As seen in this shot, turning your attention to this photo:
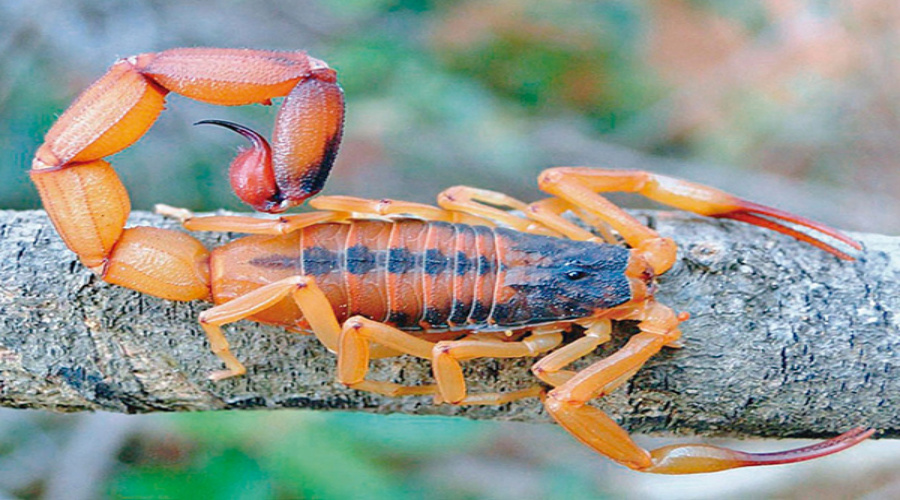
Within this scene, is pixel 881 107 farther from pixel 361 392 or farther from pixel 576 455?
pixel 361 392

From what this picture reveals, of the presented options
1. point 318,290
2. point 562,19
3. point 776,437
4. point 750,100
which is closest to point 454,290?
point 318,290

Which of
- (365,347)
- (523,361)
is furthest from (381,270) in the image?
(523,361)

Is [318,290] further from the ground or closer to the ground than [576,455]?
further from the ground

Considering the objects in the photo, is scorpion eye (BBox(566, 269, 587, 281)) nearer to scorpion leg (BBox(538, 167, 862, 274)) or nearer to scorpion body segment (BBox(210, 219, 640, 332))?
scorpion body segment (BBox(210, 219, 640, 332))

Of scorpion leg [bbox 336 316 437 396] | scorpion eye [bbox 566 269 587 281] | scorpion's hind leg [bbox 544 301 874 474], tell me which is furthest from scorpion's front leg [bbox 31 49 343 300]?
scorpion's hind leg [bbox 544 301 874 474]

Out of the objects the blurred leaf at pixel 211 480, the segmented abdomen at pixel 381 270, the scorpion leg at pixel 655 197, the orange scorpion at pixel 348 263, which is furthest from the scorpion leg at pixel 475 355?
the blurred leaf at pixel 211 480

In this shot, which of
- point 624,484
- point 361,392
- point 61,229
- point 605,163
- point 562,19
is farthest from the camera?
point 605,163
